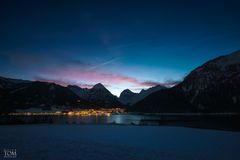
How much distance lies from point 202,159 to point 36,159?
12695mm

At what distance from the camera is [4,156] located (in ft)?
60.6

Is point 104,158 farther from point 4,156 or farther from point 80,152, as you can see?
point 4,156

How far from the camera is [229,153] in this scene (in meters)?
21.5

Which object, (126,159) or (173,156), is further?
(173,156)

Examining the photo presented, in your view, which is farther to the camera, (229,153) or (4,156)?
(229,153)

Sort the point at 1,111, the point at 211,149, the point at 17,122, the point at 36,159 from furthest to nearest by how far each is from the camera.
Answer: the point at 1,111 → the point at 17,122 → the point at 211,149 → the point at 36,159

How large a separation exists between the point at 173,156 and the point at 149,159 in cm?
258

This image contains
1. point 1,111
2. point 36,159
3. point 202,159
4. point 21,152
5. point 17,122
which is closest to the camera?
point 36,159

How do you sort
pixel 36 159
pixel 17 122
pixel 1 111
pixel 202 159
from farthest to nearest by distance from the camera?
pixel 1 111, pixel 17 122, pixel 202 159, pixel 36 159

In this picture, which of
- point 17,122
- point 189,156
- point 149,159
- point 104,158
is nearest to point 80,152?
point 104,158

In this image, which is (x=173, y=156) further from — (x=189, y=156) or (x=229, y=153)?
(x=229, y=153)

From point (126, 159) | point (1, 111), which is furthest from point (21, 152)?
point (1, 111)

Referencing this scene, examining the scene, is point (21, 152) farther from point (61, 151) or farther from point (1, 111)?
point (1, 111)

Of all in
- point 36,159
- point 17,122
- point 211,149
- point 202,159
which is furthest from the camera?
point 17,122
